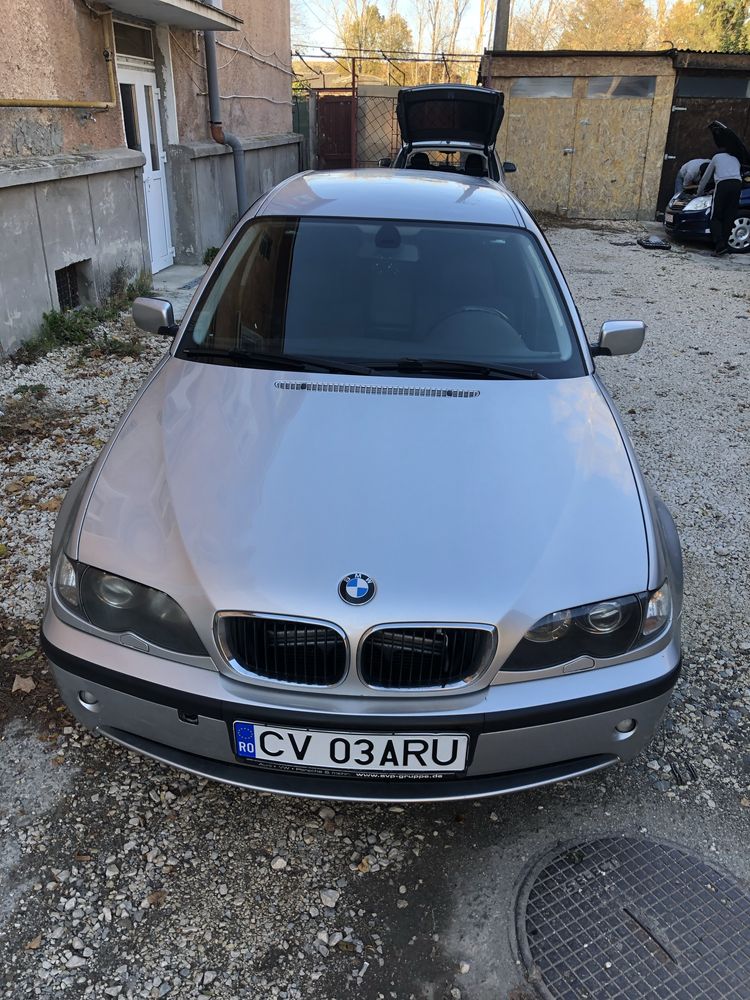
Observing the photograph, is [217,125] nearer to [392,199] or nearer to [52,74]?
[52,74]

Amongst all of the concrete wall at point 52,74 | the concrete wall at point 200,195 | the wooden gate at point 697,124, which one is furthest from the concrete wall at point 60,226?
the wooden gate at point 697,124

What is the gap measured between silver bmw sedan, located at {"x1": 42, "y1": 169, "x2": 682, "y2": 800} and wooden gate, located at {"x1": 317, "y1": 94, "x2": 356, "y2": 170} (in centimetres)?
1763

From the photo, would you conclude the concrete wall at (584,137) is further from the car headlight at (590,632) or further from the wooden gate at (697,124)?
the car headlight at (590,632)

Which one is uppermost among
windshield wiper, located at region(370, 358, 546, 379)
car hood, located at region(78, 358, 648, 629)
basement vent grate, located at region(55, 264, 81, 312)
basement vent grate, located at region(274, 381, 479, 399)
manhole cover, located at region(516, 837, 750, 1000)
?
windshield wiper, located at region(370, 358, 546, 379)

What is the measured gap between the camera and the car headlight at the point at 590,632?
1.93 metres

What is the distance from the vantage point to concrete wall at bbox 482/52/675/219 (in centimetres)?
1409

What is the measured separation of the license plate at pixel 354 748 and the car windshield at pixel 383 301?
1356 mm

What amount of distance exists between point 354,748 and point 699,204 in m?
12.4

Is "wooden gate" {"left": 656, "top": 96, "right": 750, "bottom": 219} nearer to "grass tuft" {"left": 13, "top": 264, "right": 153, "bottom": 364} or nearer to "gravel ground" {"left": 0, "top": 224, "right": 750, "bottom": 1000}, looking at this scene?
"grass tuft" {"left": 13, "top": 264, "right": 153, "bottom": 364}

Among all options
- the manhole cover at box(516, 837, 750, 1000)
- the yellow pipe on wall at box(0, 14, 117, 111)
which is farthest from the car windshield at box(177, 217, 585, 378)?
the yellow pipe on wall at box(0, 14, 117, 111)

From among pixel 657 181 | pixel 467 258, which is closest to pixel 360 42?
pixel 657 181

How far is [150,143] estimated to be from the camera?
9008 millimetres

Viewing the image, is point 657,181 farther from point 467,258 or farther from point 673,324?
point 467,258

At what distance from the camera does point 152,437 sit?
249 centimetres
